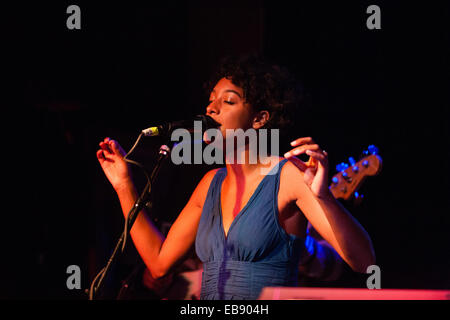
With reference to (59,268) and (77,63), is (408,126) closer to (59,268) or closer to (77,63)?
(77,63)

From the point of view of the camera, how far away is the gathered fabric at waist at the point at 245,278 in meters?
2.02

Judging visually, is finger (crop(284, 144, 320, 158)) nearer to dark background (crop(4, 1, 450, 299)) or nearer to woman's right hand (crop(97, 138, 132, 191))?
woman's right hand (crop(97, 138, 132, 191))

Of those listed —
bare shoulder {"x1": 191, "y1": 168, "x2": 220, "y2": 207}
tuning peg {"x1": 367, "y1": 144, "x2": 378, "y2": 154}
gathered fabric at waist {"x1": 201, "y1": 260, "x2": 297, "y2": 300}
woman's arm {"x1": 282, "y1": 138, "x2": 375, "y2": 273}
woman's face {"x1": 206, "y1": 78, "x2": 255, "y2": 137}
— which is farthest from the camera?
tuning peg {"x1": 367, "y1": 144, "x2": 378, "y2": 154}

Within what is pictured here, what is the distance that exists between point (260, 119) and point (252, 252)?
2.26 feet

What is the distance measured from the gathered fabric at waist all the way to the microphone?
64 centimetres

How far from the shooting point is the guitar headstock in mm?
2852

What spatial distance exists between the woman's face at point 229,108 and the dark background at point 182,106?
112cm

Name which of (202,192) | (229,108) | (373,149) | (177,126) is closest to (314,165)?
(177,126)

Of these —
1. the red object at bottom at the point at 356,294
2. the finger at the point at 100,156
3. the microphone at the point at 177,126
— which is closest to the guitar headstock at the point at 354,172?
the microphone at the point at 177,126

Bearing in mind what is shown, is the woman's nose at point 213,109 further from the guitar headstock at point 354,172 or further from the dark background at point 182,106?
the dark background at point 182,106

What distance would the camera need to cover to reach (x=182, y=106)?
13.5 feet

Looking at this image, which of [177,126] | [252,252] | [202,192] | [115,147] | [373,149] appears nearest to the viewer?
[177,126]

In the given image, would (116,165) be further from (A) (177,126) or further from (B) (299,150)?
(B) (299,150)

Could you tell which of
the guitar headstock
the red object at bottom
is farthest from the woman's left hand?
the guitar headstock
